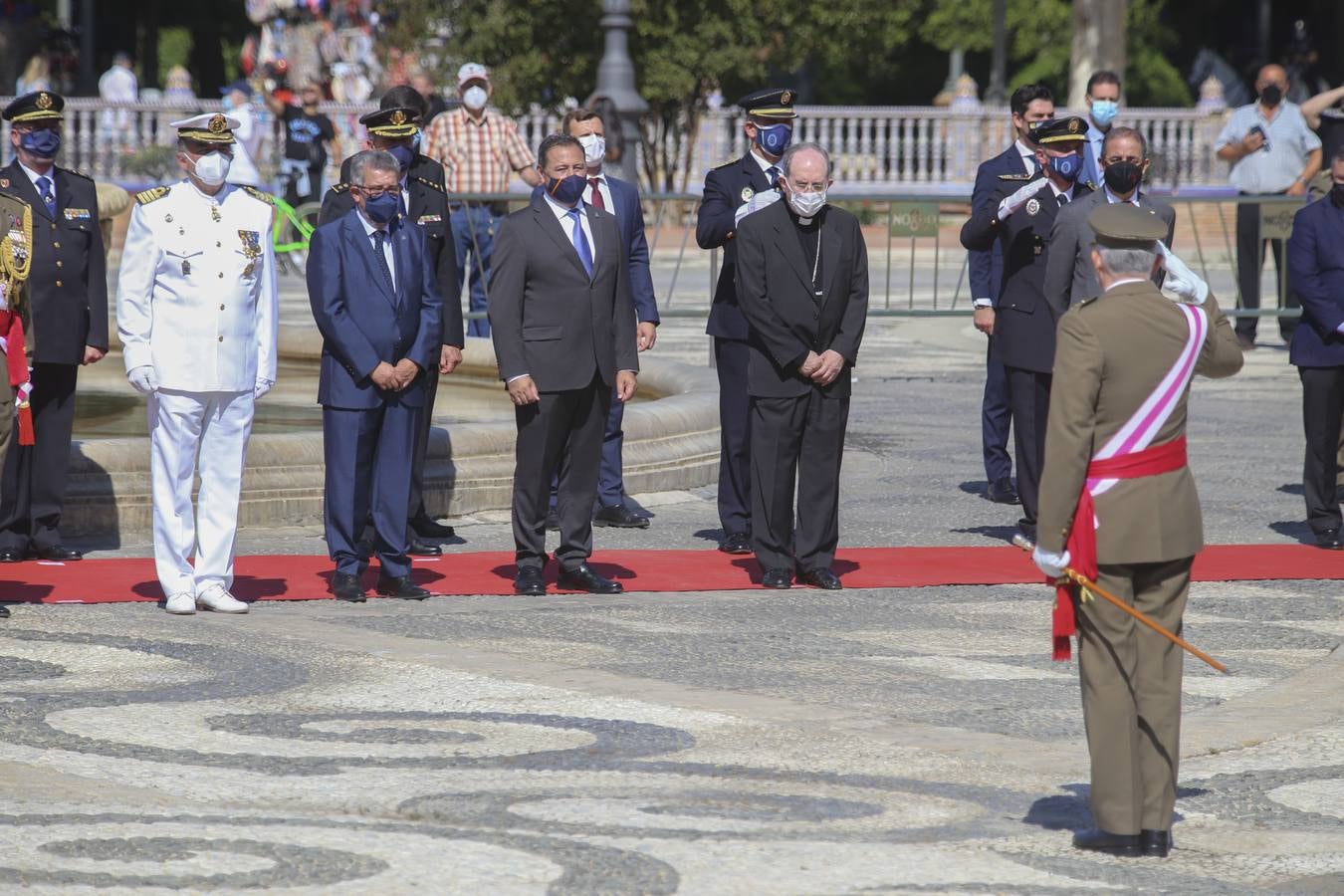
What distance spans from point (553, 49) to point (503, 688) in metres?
25.6

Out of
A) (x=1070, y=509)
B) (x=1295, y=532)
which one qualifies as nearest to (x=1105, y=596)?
(x=1070, y=509)

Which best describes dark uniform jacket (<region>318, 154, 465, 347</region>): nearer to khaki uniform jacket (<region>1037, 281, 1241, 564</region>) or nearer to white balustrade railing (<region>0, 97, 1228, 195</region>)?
khaki uniform jacket (<region>1037, 281, 1241, 564</region>)

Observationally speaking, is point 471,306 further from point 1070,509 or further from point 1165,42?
point 1165,42

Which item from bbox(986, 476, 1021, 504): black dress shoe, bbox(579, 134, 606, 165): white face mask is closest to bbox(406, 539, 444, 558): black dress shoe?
bbox(579, 134, 606, 165): white face mask

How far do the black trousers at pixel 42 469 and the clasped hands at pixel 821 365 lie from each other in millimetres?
3120

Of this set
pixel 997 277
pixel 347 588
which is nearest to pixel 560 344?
pixel 347 588

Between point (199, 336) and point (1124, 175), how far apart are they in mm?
3726

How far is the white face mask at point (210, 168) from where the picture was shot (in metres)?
9.05

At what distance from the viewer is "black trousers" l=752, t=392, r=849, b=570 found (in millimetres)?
9930

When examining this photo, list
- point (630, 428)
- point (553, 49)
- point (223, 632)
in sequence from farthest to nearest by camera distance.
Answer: point (553, 49)
point (630, 428)
point (223, 632)

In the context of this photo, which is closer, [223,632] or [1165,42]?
[223,632]

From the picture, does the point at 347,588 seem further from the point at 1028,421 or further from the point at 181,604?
the point at 1028,421

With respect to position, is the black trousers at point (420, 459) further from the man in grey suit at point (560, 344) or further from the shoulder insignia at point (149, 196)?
the shoulder insignia at point (149, 196)

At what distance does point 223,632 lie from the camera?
28.5 feet
